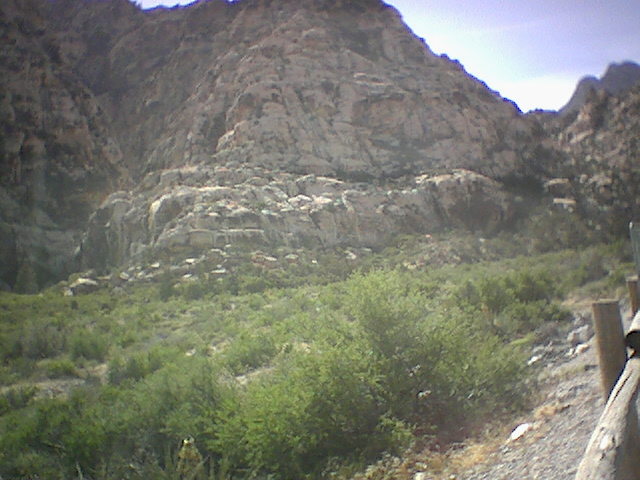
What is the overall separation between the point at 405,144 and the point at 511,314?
102 feet

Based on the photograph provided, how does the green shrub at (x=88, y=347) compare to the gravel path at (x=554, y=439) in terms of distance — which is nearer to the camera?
the gravel path at (x=554, y=439)

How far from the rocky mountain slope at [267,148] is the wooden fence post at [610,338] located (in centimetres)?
2716

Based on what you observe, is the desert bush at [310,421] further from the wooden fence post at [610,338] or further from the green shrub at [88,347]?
the green shrub at [88,347]

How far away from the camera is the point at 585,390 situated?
6.93 metres

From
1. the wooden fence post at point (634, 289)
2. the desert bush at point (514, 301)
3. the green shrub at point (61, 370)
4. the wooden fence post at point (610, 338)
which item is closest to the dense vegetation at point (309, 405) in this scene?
the desert bush at point (514, 301)

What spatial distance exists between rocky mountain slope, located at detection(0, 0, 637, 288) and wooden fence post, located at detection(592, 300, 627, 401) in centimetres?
2716

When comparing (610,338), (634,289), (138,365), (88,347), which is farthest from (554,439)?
(88,347)

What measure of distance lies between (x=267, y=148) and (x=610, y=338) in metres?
37.4

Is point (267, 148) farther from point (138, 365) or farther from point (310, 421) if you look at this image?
point (310, 421)

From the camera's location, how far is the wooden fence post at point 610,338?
353 cm

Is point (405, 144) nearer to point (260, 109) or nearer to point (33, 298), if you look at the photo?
point (260, 109)

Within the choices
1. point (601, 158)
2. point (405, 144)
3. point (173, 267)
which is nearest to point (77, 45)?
point (405, 144)

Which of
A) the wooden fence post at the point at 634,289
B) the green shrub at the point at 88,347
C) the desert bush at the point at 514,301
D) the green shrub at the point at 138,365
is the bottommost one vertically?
the desert bush at the point at 514,301

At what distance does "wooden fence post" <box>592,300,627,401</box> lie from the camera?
353 centimetres
